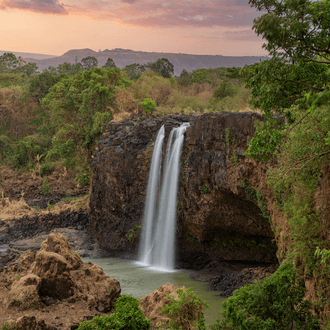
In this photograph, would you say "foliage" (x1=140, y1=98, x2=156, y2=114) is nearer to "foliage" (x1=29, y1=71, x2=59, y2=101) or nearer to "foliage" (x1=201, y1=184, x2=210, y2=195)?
"foliage" (x1=201, y1=184, x2=210, y2=195)

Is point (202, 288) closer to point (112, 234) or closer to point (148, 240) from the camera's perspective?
point (148, 240)

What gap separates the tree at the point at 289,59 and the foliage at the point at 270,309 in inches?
134

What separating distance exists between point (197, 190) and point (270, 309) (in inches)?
423

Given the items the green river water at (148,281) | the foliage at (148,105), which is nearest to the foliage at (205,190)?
the green river water at (148,281)

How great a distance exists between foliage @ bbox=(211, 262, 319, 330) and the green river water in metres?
4.97

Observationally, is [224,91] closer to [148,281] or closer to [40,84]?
[148,281]

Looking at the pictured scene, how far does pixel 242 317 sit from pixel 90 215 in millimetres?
18487

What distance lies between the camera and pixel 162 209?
2145 centimetres

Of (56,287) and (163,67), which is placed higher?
(163,67)

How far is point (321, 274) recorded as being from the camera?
8.99m

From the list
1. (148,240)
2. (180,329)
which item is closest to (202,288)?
(148,240)

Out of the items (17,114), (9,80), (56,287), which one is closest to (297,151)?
(56,287)

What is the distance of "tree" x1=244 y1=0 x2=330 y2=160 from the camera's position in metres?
6.89

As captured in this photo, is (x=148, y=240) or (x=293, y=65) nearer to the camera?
(x=293, y=65)
